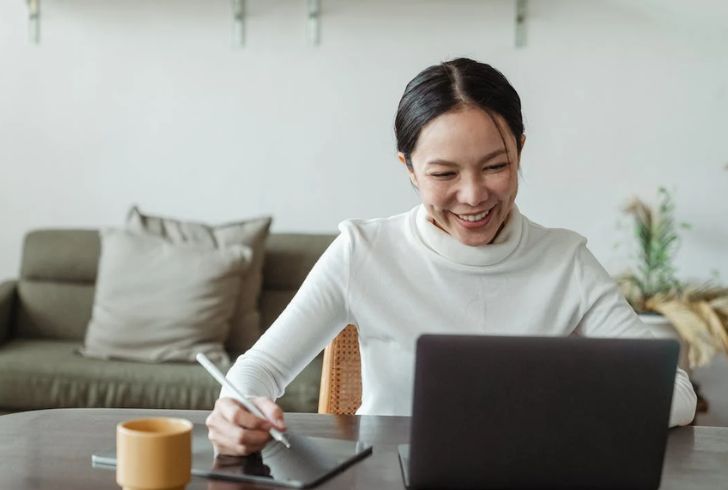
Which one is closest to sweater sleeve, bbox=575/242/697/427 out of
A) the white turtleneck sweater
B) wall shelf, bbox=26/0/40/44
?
the white turtleneck sweater

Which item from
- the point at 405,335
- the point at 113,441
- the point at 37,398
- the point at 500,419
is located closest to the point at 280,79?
the point at 37,398

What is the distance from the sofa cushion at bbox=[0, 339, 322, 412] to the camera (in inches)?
109

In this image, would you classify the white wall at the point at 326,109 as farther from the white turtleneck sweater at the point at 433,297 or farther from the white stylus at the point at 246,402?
the white stylus at the point at 246,402

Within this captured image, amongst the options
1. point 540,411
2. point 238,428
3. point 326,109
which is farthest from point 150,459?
point 326,109

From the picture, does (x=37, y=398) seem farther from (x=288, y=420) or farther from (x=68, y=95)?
(x=288, y=420)

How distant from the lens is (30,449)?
1207mm

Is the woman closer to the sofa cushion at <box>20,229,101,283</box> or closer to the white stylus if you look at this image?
the white stylus

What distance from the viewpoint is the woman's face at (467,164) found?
1.44m

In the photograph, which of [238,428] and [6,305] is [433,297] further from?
[6,305]

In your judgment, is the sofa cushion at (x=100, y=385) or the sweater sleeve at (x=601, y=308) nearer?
the sweater sleeve at (x=601, y=308)

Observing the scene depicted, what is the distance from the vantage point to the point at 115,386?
2.80m

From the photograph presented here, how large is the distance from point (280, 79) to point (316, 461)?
2.48 metres

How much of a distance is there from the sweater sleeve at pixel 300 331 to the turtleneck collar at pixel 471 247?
132 millimetres

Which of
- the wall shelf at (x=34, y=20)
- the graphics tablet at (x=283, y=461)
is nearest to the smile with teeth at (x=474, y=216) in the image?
the graphics tablet at (x=283, y=461)
